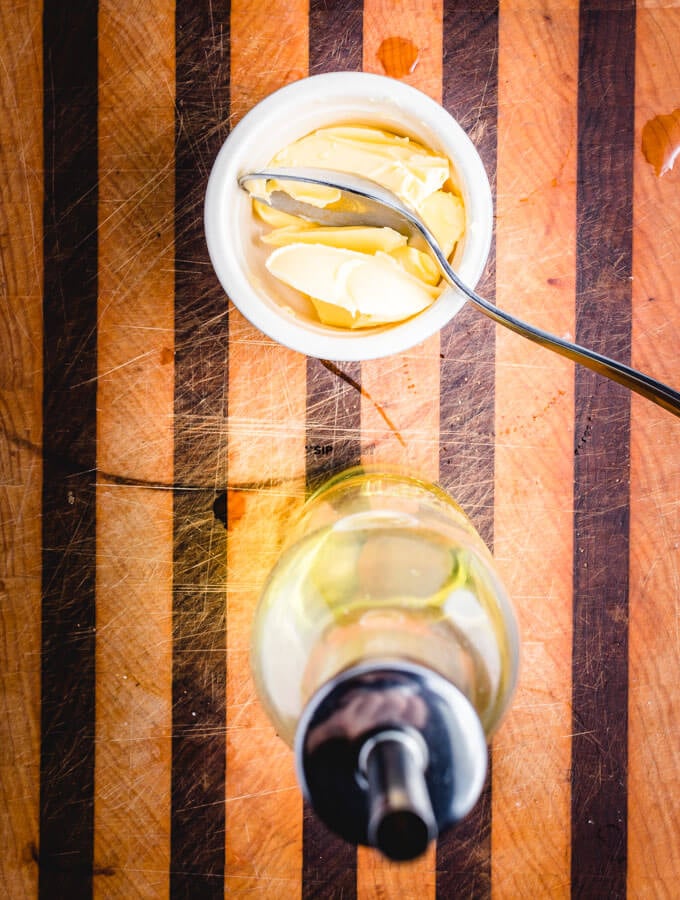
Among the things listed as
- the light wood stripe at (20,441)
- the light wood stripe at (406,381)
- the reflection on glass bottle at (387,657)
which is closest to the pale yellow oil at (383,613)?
the reflection on glass bottle at (387,657)

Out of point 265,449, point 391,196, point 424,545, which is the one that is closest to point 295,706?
point 424,545

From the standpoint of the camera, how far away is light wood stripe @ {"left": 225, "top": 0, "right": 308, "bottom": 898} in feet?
1.96

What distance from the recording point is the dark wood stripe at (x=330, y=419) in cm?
60

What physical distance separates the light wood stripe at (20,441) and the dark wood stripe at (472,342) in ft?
1.12

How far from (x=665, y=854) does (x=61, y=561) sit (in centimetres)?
58

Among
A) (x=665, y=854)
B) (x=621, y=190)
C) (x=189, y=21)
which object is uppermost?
(x=189, y=21)

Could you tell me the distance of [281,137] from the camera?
519 mm

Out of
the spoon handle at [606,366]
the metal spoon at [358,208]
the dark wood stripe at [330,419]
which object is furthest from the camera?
the dark wood stripe at [330,419]

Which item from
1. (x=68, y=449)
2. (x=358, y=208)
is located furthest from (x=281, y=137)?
(x=68, y=449)

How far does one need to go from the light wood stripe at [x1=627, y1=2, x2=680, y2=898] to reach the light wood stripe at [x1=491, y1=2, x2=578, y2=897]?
0.06 metres

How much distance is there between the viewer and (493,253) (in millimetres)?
602

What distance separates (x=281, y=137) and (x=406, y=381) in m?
0.21

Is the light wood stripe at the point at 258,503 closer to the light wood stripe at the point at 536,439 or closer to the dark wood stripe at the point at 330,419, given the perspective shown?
the dark wood stripe at the point at 330,419

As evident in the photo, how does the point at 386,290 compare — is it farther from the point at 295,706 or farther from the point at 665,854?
the point at 665,854
